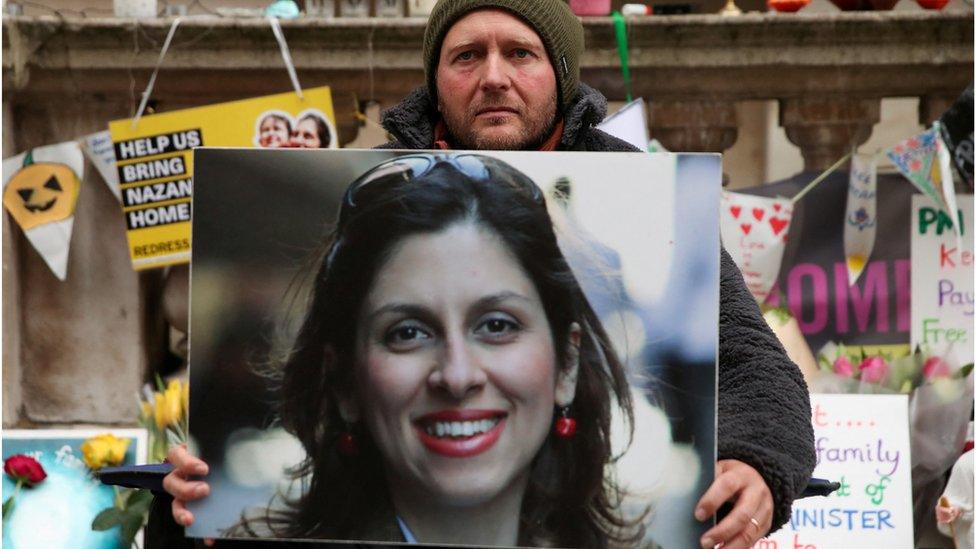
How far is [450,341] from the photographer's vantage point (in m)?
2.61

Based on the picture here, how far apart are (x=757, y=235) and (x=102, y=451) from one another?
2.66 metres

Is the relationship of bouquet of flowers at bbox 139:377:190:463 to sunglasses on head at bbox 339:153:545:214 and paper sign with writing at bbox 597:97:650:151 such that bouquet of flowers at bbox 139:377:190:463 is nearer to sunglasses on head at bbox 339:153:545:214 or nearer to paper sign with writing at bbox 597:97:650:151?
paper sign with writing at bbox 597:97:650:151

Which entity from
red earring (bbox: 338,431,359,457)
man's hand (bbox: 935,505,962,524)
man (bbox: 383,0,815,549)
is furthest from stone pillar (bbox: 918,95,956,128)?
red earring (bbox: 338,431,359,457)

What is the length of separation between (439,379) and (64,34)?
15.0ft

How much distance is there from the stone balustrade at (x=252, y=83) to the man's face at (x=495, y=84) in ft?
11.9

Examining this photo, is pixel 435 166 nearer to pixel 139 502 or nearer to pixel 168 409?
pixel 139 502

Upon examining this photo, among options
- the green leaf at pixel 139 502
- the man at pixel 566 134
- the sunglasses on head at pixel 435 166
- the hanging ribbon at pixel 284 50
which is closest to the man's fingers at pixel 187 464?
the sunglasses on head at pixel 435 166

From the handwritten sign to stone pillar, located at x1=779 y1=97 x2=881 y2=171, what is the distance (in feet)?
4.36

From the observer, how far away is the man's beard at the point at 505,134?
3.01m

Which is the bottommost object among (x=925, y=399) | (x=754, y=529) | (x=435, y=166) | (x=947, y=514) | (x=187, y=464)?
(x=947, y=514)

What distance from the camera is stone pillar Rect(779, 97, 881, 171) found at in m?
7.00

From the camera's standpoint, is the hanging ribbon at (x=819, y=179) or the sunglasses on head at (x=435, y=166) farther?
the hanging ribbon at (x=819, y=179)

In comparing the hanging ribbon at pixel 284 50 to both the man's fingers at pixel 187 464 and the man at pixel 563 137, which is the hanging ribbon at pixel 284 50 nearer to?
the man at pixel 563 137

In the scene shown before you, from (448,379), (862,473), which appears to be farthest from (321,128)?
(448,379)
